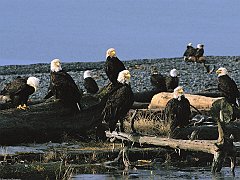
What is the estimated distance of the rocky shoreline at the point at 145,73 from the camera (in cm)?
3417

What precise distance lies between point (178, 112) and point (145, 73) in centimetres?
2356

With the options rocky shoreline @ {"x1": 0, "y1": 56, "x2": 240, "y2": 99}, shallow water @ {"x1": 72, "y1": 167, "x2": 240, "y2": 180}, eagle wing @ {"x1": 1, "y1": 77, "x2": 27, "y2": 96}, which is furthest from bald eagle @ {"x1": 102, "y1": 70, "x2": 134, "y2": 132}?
rocky shoreline @ {"x1": 0, "y1": 56, "x2": 240, "y2": 99}

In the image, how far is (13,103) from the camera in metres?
17.8

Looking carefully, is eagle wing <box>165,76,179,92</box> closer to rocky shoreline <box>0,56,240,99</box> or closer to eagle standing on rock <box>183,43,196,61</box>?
rocky shoreline <box>0,56,240,99</box>

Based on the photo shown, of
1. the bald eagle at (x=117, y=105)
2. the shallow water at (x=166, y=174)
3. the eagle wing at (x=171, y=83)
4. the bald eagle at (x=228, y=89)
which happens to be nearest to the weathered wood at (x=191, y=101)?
the bald eagle at (x=228, y=89)

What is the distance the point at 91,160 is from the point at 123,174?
134 centimetres

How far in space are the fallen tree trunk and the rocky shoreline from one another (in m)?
13.2

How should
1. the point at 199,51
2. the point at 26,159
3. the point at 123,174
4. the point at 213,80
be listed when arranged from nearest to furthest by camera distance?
1. the point at 123,174
2. the point at 26,159
3. the point at 213,80
4. the point at 199,51

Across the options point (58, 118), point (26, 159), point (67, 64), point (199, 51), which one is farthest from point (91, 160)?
point (67, 64)

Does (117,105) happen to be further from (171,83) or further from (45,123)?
(171,83)

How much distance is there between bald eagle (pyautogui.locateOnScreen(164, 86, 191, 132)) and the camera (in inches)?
640

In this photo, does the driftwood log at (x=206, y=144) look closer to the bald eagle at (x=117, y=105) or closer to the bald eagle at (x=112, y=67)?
the bald eagle at (x=117, y=105)

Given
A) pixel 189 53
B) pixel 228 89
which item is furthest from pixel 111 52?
pixel 189 53

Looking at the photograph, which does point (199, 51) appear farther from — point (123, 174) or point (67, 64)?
point (123, 174)
